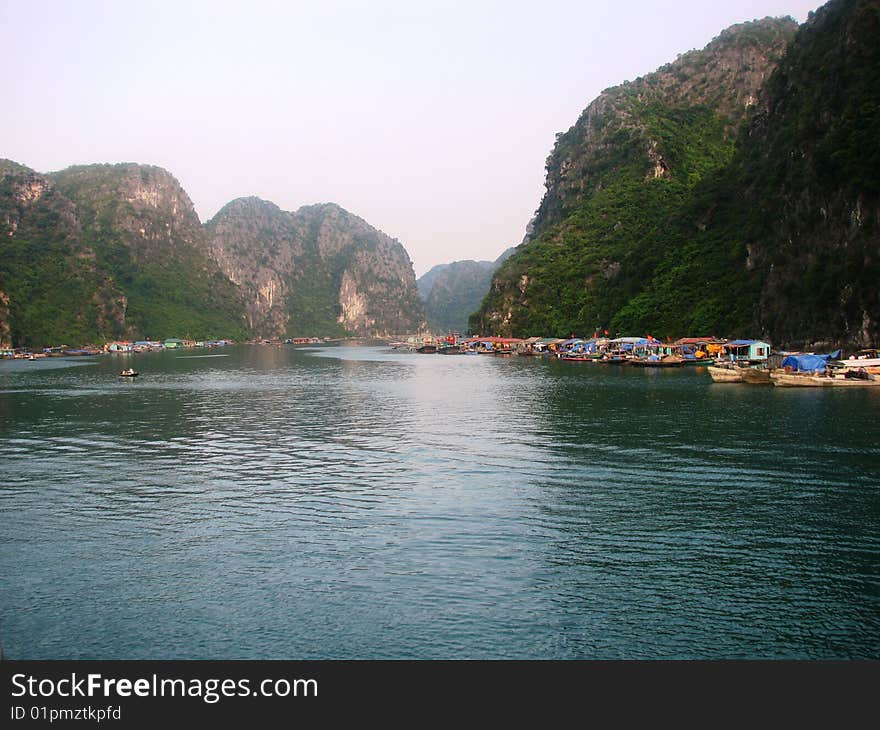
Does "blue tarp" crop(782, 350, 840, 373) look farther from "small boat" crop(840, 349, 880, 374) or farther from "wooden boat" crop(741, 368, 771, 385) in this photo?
"wooden boat" crop(741, 368, 771, 385)

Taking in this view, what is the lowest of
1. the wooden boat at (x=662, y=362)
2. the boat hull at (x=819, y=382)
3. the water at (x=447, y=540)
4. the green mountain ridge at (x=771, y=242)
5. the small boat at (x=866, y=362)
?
the water at (x=447, y=540)

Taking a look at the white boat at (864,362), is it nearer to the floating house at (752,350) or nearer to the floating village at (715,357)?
the floating village at (715,357)

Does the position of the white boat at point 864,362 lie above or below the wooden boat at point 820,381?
above

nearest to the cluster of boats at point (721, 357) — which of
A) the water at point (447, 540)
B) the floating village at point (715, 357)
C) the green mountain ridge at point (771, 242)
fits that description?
the floating village at point (715, 357)

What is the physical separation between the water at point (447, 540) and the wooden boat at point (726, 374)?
30.2 m

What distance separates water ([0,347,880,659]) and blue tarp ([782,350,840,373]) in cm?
2810

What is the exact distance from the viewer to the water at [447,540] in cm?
1758

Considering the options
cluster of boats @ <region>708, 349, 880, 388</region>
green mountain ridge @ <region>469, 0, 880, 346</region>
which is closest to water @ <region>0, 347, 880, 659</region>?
cluster of boats @ <region>708, 349, 880, 388</region>

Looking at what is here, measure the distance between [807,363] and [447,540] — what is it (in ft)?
226

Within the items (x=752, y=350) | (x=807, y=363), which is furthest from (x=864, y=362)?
(x=752, y=350)

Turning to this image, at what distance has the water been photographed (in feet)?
57.7

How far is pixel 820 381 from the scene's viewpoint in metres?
76.2

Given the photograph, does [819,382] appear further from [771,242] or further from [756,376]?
[771,242]
